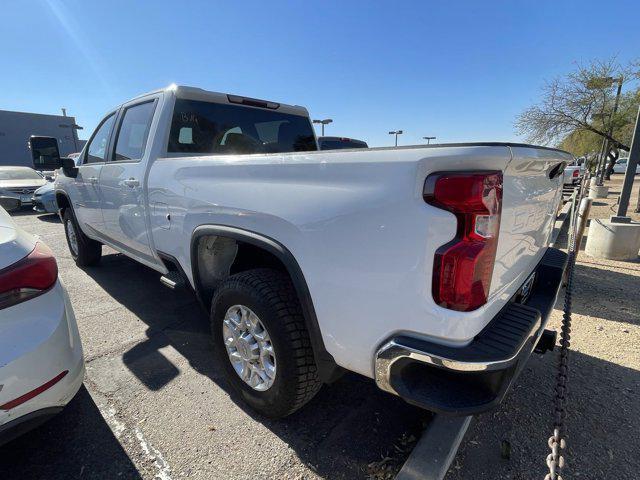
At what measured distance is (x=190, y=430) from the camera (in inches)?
86.3

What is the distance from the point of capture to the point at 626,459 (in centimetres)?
197

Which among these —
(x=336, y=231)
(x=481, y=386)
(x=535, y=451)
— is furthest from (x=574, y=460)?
(x=336, y=231)

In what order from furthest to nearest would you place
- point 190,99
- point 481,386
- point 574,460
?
point 190,99
point 574,460
point 481,386

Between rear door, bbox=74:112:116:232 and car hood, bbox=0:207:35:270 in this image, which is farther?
rear door, bbox=74:112:116:232

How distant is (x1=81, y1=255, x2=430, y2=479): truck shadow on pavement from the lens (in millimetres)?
2006

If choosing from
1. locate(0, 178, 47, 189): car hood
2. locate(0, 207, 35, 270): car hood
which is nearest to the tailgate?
locate(0, 207, 35, 270): car hood

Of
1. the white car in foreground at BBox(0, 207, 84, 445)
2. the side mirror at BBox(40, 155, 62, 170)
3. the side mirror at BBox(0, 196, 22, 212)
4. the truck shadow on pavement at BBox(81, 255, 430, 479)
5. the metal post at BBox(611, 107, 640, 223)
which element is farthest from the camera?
the side mirror at BBox(0, 196, 22, 212)

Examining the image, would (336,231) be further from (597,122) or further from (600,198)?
(597,122)

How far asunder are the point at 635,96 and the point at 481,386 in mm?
25006

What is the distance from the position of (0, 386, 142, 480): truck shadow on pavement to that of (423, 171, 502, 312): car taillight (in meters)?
1.87

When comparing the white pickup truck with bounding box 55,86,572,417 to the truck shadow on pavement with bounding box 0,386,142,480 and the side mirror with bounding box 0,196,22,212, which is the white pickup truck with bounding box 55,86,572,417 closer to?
the truck shadow on pavement with bounding box 0,386,142,480

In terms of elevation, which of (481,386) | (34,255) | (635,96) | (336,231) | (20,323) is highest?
(635,96)

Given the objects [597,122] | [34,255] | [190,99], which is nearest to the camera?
[34,255]

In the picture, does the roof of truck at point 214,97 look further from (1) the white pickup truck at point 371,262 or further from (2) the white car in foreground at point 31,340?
(2) the white car in foreground at point 31,340
